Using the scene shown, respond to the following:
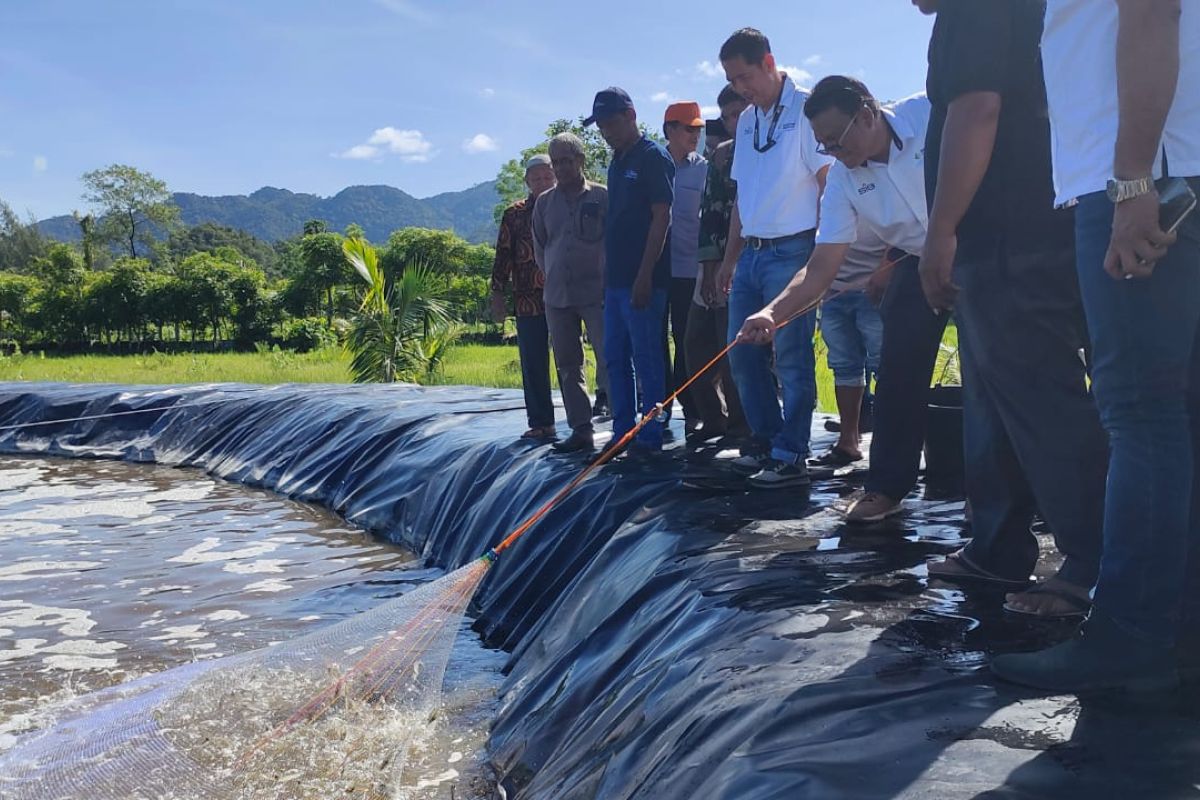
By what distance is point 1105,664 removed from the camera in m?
1.77

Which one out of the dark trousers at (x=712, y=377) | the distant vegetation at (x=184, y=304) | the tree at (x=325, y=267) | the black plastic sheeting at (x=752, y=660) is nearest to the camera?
the black plastic sheeting at (x=752, y=660)

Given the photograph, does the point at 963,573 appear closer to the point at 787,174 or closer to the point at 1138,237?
the point at 1138,237

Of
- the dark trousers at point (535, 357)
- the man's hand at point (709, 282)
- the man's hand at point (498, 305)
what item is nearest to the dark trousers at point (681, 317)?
the man's hand at point (709, 282)

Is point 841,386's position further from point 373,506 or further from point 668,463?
point 373,506

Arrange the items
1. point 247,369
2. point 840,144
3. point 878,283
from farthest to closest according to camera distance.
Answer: point 247,369 → point 878,283 → point 840,144

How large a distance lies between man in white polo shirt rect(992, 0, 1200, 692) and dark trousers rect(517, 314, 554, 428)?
4144mm

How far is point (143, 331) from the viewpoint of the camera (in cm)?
3766

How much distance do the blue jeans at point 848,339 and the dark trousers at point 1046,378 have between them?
2.32 meters

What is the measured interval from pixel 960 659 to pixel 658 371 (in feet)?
9.71

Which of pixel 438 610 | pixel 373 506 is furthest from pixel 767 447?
pixel 373 506

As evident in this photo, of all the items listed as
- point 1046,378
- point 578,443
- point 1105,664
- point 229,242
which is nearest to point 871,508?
point 1046,378

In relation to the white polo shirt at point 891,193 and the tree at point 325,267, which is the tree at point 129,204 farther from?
the white polo shirt at point 891,193

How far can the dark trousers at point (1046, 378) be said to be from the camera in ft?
7.48

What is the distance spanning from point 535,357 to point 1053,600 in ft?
12.9
